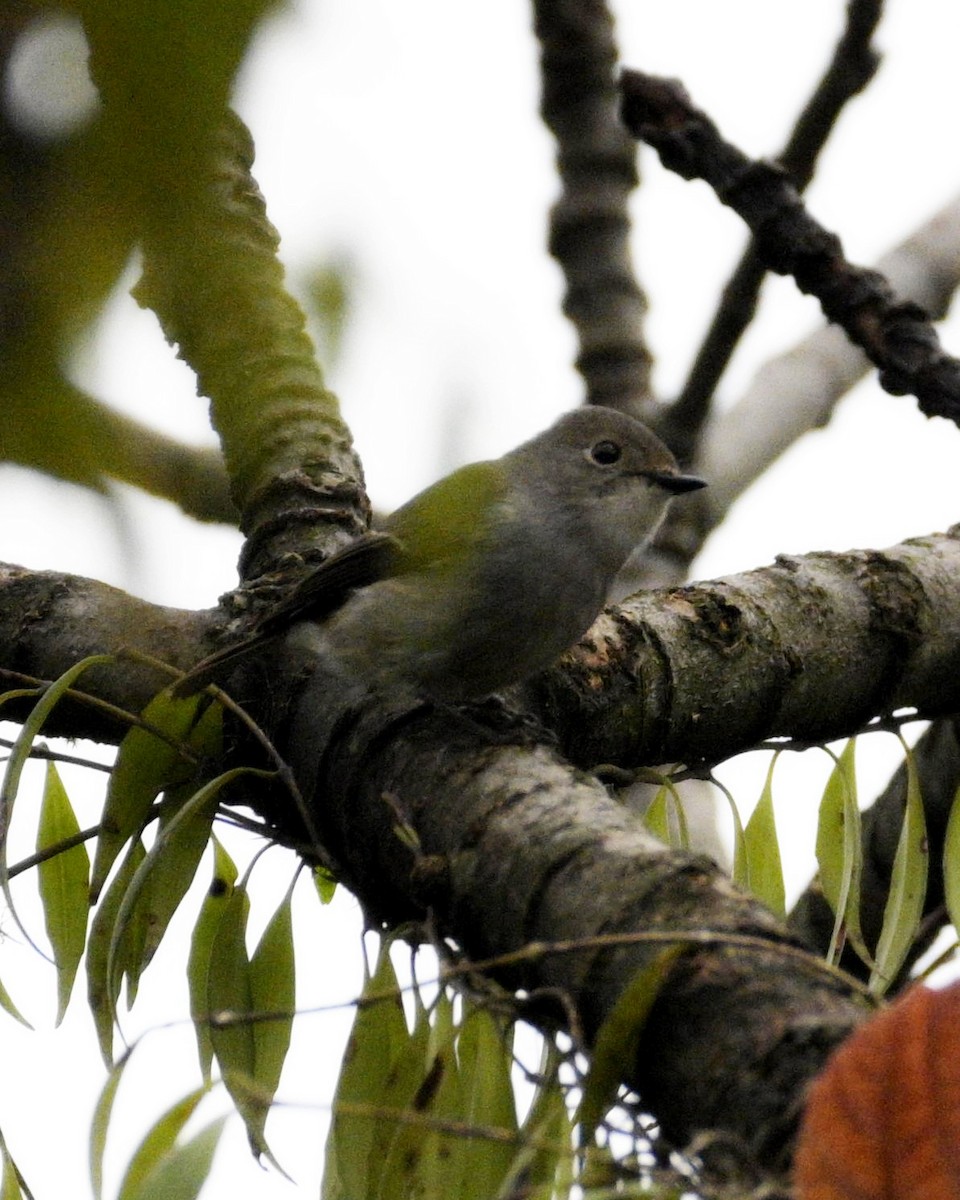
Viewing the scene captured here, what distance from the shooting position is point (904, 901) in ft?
9.60

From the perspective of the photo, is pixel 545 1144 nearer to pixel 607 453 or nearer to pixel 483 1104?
pixel 483 1104

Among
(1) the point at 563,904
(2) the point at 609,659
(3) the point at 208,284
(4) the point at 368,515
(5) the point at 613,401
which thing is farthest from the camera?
(5) the point at 613,401

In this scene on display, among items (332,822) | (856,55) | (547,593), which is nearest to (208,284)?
(332,822)

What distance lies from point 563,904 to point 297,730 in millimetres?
1135

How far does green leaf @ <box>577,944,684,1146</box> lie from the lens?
1.57m

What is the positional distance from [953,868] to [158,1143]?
2.04 m

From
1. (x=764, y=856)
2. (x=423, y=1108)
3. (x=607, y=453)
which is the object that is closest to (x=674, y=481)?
(x=607, y=453)

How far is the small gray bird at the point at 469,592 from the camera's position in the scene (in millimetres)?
3387

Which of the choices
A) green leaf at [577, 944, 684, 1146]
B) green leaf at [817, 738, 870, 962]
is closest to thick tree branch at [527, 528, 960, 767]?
green leaf at [817, 738, 870, 962]

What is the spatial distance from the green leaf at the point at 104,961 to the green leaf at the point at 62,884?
0.10 meters

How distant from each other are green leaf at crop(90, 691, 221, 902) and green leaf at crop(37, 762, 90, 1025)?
0.15 meters

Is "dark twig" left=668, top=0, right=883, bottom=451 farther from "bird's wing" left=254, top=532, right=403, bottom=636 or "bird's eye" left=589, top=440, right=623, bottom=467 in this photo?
"bird's wing" left=254, top=532, right=403, bottom=636

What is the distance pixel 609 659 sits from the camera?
316 cm

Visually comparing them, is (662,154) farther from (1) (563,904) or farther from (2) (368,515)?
(1) (563,904)
